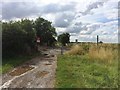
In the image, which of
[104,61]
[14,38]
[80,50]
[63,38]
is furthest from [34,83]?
[63,38]

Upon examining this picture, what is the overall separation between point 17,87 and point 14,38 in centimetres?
1778

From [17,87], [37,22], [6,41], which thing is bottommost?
[17,87]

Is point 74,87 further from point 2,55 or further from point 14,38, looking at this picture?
point 14,38

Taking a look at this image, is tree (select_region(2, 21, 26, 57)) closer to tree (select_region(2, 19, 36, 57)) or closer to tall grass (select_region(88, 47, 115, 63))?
tree (select_region(2, 19, 36, 57))

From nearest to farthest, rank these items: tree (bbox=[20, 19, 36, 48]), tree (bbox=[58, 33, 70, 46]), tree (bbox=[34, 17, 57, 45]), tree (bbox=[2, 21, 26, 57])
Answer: tree (bbox=[2, 21, 26, 57]), tree (bbox=[20, 19, 36, 48]), tree (bbox=[34, 17, 57, 45]), tree (bbox=[58, 33, 70, 46])

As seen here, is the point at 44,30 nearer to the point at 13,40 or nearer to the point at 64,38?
the point at 64,38

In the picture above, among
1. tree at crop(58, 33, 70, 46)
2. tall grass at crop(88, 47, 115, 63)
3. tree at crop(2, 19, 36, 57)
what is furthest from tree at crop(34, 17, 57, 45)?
tall grass at crop(88, 47, 115, 63)

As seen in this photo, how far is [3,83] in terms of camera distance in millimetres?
12656

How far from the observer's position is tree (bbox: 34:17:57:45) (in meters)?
57.8

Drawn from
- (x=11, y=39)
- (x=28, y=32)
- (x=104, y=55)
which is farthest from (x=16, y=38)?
(x=104, y=55)

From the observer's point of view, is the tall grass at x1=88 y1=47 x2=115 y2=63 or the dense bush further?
the dense bush

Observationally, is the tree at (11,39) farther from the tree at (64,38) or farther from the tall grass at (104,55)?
the tree at (64,38)

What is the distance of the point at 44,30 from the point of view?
5822 cm

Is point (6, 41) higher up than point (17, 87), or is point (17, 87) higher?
point (6, 41)
